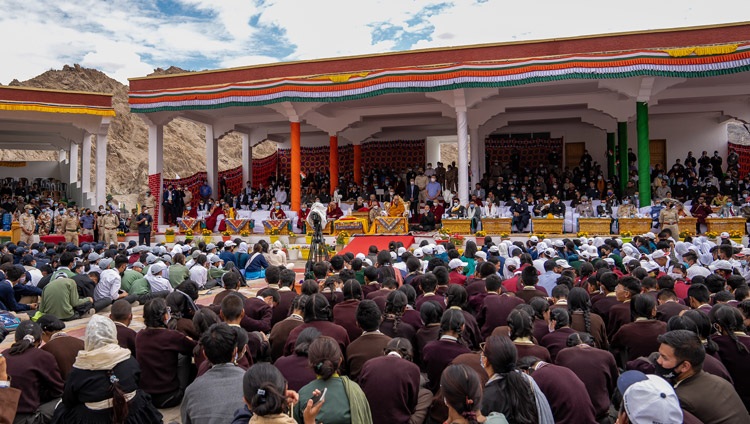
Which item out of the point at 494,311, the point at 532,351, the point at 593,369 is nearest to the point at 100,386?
the point at 532,351

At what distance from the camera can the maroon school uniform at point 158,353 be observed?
4492mm

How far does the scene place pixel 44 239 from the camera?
53.0 ft

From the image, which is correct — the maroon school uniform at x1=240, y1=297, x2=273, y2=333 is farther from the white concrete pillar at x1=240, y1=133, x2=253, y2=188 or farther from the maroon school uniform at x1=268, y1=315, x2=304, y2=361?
the white concrete pillar at x1=240, y1=133, x2=253, y2=188

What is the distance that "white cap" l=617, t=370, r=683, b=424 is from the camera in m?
2.34

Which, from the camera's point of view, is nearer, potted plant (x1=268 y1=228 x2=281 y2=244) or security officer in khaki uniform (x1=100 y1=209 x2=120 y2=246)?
potted plant (x1=268 y1=228 x2=281 y2=244)

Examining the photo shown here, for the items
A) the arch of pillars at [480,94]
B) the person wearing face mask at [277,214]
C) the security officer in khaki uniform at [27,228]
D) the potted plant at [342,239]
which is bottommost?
the potted plant at [342,239]

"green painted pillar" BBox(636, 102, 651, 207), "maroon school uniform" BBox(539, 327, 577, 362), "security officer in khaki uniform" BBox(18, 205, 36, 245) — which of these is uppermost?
"green painted pillar" BBox(636, 102, 651, 207)

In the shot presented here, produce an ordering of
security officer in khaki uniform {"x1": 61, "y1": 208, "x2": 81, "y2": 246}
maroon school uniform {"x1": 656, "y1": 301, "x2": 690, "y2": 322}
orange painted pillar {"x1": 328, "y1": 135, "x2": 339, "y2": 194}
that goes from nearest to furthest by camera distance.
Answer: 1. maroon school uniform {"x1": 656, "y1": 301, "x2": 690, "y2": 322}
2. security officer in khaki uniform {"x1": 61, "y1": 208, "x2": 81, "y2": 246}
3. orange painted pillar {"x1": 328, "y1": 135, "x2": 339, "y2": 194}

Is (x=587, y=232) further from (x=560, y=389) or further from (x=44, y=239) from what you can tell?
(x=44, y=239)

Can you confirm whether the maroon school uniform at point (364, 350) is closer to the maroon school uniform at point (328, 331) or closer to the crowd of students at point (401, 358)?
the crowd of students at point (401, 358)

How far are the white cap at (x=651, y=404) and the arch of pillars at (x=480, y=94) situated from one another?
41.8 ft

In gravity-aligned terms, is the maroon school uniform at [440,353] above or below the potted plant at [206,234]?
below

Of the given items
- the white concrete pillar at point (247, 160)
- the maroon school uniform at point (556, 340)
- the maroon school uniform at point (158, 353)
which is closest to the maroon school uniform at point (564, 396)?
the maroon school uniform at point (556, 340)

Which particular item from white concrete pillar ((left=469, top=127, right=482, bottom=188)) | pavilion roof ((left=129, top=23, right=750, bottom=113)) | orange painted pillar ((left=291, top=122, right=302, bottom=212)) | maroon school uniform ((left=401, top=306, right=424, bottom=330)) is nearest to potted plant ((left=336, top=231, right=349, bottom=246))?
orange painted pillar ((left=291, top=122, right=302, bottom=212))
